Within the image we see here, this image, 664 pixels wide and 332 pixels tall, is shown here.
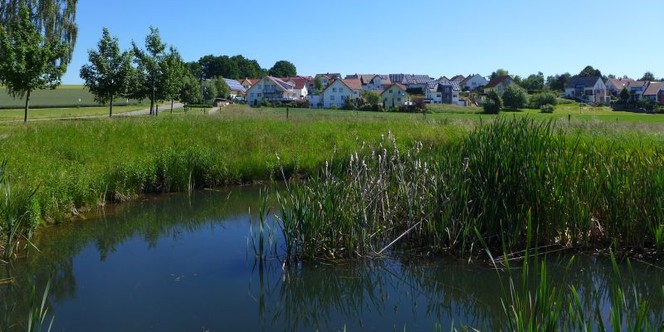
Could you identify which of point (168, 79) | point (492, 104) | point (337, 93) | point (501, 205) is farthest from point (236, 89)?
point (501, 205)

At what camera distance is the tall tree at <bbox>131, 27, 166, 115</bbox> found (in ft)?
117

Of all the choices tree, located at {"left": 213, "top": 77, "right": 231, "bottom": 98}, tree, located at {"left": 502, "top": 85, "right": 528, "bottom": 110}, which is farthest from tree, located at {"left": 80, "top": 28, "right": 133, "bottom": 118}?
tree, located at {"left": 213, "top": 77, "right": 231, "bottom": 98}

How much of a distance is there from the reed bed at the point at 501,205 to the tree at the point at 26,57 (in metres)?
23.7

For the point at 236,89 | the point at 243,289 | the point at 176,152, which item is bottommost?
the point at 243,289

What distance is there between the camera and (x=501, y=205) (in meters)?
8.45

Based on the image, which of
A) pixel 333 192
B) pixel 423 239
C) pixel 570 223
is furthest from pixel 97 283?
pixel 570 223

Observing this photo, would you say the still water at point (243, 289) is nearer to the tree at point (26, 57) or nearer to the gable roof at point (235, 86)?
the tree at point (26, 57)

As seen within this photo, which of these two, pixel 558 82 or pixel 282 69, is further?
pixel 282 69

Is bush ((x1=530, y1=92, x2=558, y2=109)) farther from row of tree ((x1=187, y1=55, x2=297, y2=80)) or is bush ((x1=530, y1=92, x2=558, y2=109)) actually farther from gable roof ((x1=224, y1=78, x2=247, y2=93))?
row of tree ((x1=187, y1=55, x2=297, y2=80))

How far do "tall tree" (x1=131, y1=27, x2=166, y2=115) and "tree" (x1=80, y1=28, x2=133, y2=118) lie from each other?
1972 millimetres

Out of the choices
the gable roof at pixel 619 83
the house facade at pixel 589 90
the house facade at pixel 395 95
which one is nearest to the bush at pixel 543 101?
the house facade at pixel 395 95

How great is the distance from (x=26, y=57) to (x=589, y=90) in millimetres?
110528

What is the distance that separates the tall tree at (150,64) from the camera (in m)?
35.5

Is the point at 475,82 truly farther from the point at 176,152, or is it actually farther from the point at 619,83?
the point at 176,152
